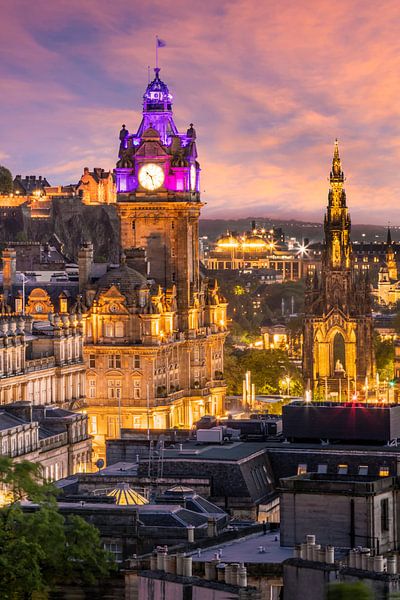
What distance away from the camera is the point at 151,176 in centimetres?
18362

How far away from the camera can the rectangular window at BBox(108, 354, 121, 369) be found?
173250mm

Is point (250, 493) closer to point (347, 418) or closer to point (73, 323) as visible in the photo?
point (347, 418)

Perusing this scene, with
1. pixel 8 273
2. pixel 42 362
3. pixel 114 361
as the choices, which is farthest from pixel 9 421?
pixel 8 273

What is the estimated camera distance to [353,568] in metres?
67.4

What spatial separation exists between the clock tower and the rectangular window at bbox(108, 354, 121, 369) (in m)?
11.6

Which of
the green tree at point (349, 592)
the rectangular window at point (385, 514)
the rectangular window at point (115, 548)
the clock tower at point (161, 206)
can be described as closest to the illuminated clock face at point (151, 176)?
the clock tower at point (161, 206)

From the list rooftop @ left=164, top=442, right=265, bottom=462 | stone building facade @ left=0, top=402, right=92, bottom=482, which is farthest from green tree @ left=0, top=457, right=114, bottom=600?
stone building facade @ left=0, top=402, right=92, bottom=482

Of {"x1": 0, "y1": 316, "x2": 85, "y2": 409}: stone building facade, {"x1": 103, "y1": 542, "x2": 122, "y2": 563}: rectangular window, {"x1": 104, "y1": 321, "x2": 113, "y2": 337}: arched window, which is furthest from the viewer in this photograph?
{"x1": 104, "y1": 321, "x2": 113, "y2": 337}: arched window

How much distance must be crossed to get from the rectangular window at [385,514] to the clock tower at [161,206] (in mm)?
101723

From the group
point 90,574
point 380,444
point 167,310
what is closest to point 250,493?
point 380,444

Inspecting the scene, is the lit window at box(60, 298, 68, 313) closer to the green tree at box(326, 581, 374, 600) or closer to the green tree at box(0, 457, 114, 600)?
the green tree at box(0, 457, 114, 600)

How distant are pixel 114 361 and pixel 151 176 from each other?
17636mm

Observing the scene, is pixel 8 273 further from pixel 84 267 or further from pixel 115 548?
pixel 115 548

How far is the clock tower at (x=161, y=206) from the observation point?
183m
